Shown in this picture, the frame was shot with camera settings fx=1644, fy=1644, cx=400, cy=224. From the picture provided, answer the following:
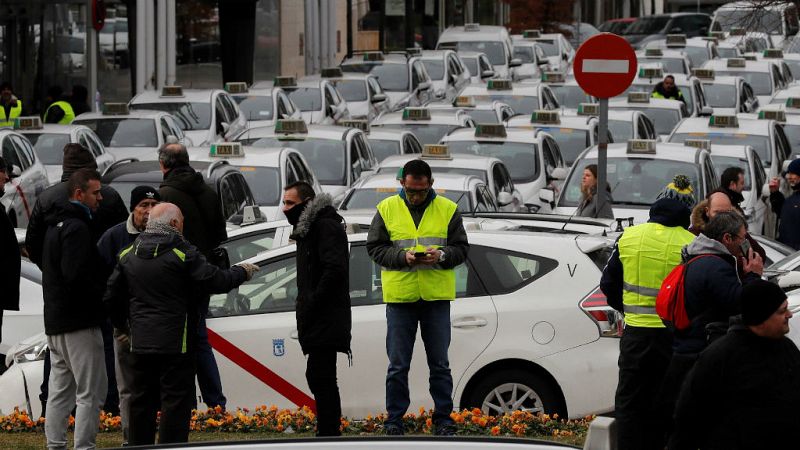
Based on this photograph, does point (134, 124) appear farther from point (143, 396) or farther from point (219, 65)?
point (219, 65)

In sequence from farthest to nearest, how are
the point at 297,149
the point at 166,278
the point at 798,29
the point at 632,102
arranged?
the point at 798,29 < the point at 632,102 < the point at 297,149 < the point at 166,278

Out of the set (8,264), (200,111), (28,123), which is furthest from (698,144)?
(8,264)

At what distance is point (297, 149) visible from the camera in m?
20.2

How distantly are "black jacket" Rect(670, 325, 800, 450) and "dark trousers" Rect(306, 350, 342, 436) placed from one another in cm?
296

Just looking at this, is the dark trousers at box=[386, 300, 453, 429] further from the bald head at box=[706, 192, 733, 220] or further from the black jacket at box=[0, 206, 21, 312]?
the black jacket at box=[0, 206, 21, 312]

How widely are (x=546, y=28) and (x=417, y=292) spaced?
45.8 meters

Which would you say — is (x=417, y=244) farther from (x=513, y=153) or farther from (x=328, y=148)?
(x=513, y=153)

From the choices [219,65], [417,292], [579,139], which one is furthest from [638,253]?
[219,65]

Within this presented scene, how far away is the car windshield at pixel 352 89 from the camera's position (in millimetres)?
31094

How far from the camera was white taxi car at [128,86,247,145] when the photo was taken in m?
24.8

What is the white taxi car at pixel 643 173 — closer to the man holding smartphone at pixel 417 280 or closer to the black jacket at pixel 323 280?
the man holding smartphone at pixel 417 280

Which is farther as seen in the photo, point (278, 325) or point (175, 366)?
point (278, 325)

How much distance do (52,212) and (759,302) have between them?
4.14 meters

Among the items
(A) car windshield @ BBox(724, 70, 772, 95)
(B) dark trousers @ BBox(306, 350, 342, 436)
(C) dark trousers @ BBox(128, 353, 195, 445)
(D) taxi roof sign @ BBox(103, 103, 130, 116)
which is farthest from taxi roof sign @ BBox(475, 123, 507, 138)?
(A) car windshield @ BBox(724, 70, 772, 95)
